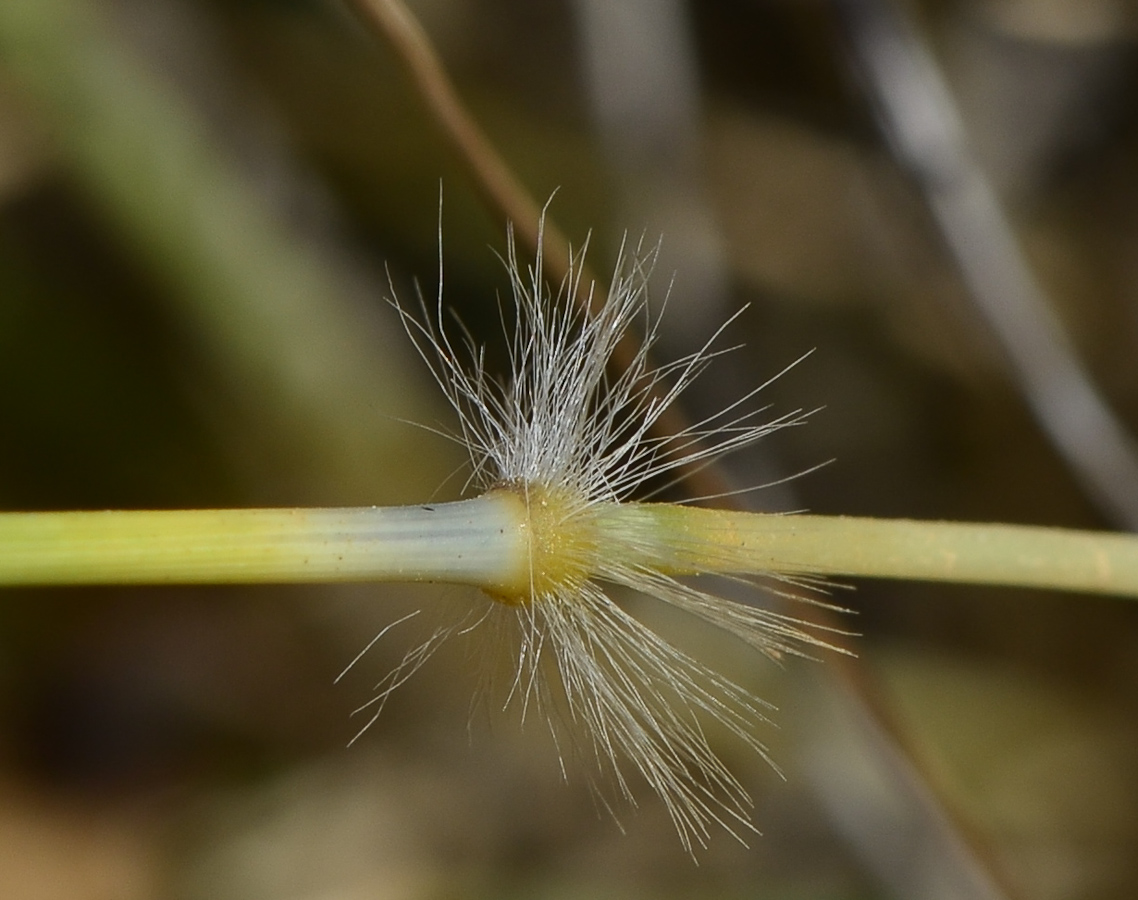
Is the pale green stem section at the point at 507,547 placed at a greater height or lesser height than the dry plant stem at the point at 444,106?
lesser

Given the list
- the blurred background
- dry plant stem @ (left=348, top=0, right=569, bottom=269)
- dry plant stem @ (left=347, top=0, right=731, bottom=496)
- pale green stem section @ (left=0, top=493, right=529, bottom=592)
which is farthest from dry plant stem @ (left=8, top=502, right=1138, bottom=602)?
the blurred background

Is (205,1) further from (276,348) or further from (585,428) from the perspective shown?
(585,428)

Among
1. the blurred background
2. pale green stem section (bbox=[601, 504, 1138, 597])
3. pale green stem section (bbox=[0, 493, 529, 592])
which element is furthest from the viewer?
the blurred background

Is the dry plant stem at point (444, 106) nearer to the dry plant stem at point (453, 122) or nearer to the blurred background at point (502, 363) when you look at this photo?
the dry plant stem at point (453, 122)

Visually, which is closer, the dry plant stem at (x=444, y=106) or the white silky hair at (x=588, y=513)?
the white silky hair at (x=588, y=513)

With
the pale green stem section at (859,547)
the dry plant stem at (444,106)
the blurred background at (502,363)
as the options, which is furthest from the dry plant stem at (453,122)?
the blurred background at (502,363)

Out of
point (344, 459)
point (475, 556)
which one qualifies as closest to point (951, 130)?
point (344, 459)

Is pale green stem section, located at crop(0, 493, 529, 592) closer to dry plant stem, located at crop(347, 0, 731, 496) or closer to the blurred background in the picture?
dry plant stem, located at crop(347, 0, 731, 496)
